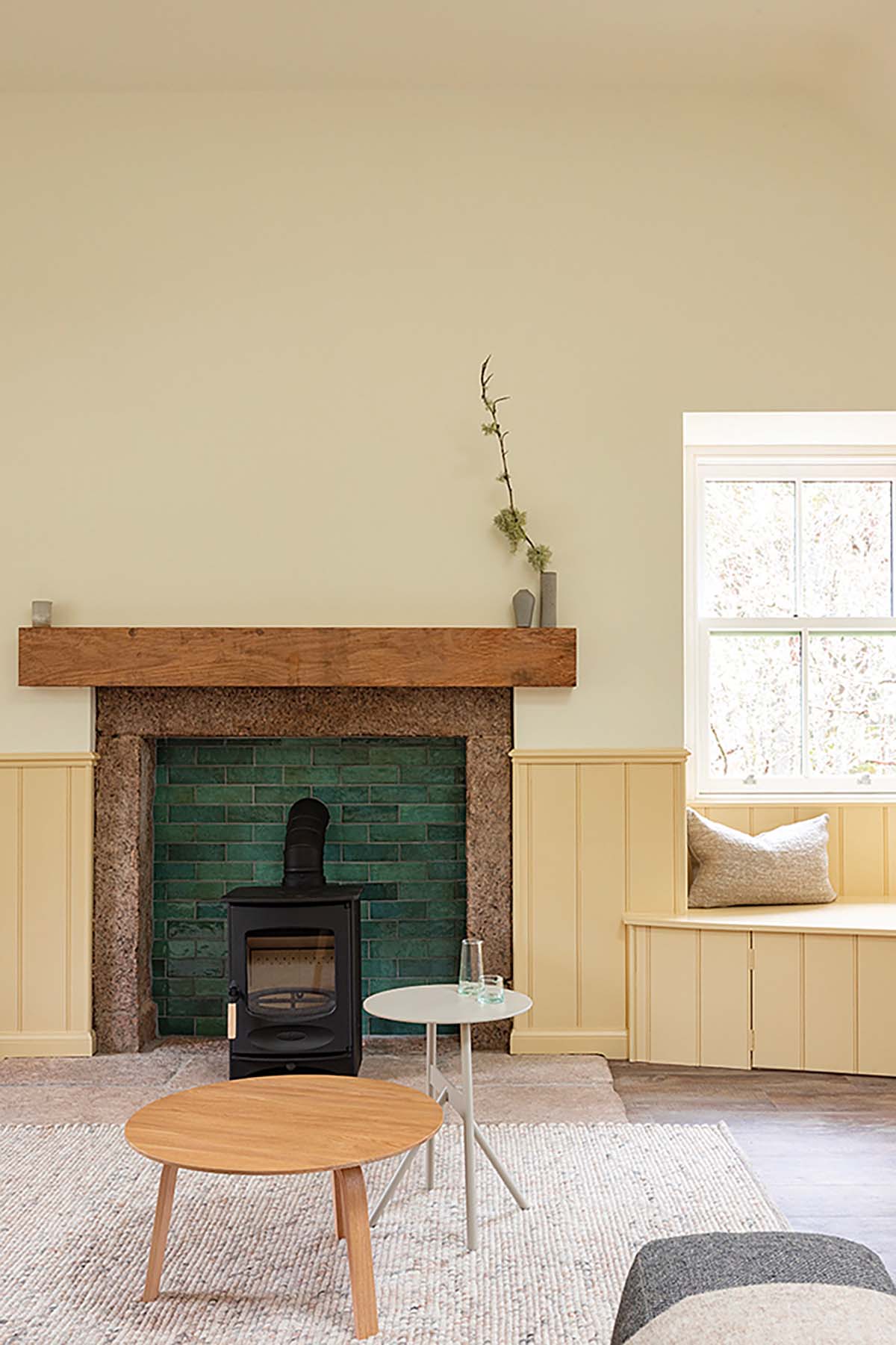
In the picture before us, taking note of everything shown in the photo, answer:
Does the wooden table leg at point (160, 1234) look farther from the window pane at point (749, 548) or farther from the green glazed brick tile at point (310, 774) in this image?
the window pane at point (749, 548)

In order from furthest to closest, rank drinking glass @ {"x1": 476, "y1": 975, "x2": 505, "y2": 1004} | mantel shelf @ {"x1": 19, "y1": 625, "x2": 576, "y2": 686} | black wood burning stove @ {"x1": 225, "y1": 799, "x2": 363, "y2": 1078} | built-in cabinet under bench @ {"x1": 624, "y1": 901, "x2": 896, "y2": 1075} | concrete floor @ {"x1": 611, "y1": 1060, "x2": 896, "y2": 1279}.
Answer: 1. mantel shelf @ {"x1": 19, "y1": 625, "x2": 576, "y2": 686}
2. built-in cabinet under bench @ {"x1": 624, "y1": 901, "x2": 896, "y2": 1075}
3. black wood burning stove @ {"x1": 225, "y1": 799, "x2": 363, "y2": 1078}
4. drinking glass @ {"x1": 476, "y1": 975, "x2": 505, "y2": 1004}
5. concrete floor @ {"x1": 611, "y1": 1060, "x2": 896, "y2": 1279}

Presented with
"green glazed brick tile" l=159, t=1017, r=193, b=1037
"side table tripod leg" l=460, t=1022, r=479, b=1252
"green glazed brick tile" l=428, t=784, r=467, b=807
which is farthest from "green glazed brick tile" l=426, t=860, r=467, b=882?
"side table tripod leg" l=460, t=1022, r=479, b=1252

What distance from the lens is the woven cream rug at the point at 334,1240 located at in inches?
97.4

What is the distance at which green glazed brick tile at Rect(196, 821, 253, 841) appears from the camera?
464 cm

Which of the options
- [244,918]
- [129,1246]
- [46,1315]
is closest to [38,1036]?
[244,918]

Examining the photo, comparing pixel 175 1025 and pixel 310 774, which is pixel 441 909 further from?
pixel 175 1025

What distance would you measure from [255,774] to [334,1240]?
2.07 meters

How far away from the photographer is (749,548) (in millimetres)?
5109

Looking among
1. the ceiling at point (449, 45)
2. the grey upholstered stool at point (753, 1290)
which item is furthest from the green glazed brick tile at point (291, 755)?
the grey upholstered stool at point (753, 1290)

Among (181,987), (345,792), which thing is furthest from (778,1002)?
(181,987)

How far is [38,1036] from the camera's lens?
4.37 meters

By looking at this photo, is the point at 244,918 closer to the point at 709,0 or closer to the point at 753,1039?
the point at 753,1039

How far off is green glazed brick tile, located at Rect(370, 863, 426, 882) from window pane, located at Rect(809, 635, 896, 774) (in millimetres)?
1706

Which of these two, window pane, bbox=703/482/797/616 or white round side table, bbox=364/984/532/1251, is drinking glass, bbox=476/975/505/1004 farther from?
window pane, bbox=703/482/797/616
